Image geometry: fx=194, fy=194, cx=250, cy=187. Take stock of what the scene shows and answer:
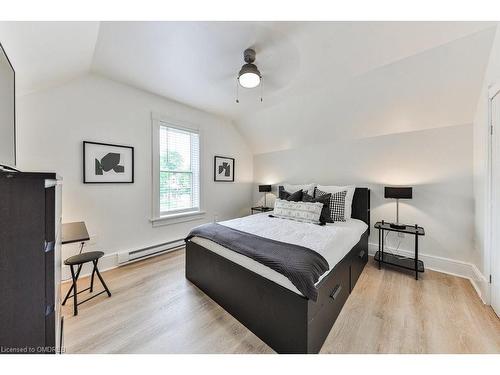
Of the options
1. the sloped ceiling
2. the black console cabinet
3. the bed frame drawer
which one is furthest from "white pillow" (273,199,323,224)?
the black console cabinet

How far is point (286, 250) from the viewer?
1573 millimetres

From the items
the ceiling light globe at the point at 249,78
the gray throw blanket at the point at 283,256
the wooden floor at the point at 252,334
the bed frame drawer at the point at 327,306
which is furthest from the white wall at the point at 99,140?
the bed frame drawer at the point at 327,306

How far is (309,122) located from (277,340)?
3118 millimetres

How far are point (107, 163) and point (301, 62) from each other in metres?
2.69

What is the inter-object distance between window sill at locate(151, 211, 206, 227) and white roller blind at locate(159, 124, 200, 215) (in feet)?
0.33

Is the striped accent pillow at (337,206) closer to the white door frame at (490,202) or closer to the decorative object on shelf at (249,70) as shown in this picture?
the white door frame at (490,202)

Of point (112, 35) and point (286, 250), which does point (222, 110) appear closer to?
point (112, 35)

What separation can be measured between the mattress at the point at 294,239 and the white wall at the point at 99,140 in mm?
1218

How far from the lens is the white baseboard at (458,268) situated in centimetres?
195

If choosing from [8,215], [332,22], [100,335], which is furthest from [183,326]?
[332,22]

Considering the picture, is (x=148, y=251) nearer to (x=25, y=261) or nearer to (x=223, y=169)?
(x=223, y=169)

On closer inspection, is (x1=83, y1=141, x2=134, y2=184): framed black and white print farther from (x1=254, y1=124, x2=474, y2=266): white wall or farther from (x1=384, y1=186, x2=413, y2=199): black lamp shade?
(x1=384, y1=186, x2=413, y2=199): black lamp shade

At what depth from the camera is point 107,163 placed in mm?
2555

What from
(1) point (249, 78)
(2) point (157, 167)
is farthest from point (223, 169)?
(1) point (249, 78)
